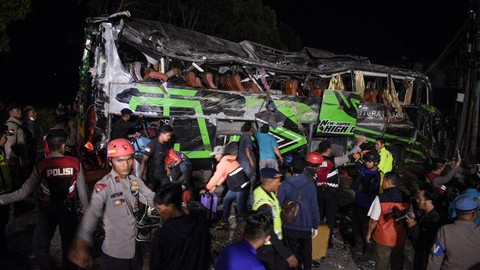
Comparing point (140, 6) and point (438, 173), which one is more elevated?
point (140, 6)

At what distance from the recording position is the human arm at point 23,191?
4129mm

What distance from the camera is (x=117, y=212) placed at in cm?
366

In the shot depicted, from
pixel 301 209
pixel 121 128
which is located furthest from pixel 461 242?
pixel 121 128

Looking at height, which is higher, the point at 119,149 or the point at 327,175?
the point at 119,149

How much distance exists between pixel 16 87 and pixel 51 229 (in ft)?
69.7

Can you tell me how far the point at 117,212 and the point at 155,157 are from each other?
3398 millimetres

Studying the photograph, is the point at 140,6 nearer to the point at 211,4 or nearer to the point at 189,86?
the point at 211,4

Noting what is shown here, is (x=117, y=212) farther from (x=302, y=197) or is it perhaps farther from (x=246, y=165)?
(x=246, y=165)

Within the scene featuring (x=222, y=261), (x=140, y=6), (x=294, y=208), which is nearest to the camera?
(x=222, y=261)

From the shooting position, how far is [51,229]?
446cm

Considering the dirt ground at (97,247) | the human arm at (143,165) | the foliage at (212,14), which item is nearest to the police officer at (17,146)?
the dirt ground at (97,247)

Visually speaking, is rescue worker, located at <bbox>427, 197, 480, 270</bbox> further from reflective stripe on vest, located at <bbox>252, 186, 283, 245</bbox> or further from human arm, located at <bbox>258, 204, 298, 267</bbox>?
reflective stripe on vest, located at <bbox>252, 186, 283, 245</bbox>

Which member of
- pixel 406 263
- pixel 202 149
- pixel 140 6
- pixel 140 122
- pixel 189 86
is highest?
pixel 140 6

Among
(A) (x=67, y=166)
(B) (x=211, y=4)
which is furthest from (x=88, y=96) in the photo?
(B) (x=211, y=4)
